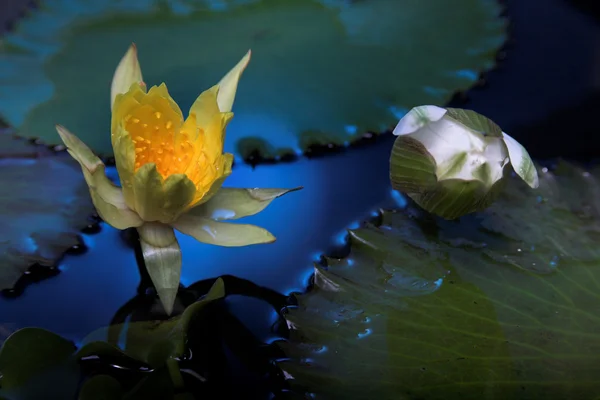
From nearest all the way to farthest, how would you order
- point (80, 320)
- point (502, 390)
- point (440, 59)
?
1. point (502, 390)
2. point (80, 320)
3. point (440, 59)

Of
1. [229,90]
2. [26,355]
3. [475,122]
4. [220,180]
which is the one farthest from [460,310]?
[26,355]

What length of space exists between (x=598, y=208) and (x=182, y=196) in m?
0.77

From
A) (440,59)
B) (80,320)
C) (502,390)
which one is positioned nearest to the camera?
(502,390)


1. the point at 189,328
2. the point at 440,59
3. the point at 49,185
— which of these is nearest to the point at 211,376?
the point at 189,328

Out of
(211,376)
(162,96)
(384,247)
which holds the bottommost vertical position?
(211,376)

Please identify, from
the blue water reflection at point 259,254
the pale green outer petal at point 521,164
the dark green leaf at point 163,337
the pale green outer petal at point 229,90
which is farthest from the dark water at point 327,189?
the pale green outer petal at point 521,164

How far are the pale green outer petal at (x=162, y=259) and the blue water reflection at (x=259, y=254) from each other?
0.49 feet

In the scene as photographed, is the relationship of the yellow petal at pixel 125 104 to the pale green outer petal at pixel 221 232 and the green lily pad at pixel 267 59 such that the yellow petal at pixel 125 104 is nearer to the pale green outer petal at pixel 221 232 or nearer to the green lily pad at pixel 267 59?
the pale green outer petal at pixel 221 232

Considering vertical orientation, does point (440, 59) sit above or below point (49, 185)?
above

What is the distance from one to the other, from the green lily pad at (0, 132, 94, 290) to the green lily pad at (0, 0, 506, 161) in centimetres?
6

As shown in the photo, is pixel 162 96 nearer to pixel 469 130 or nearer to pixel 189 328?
pixel 189 328

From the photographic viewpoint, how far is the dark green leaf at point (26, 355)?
760 millimetres

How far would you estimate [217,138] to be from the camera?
880mm

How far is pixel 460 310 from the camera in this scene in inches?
34.6
